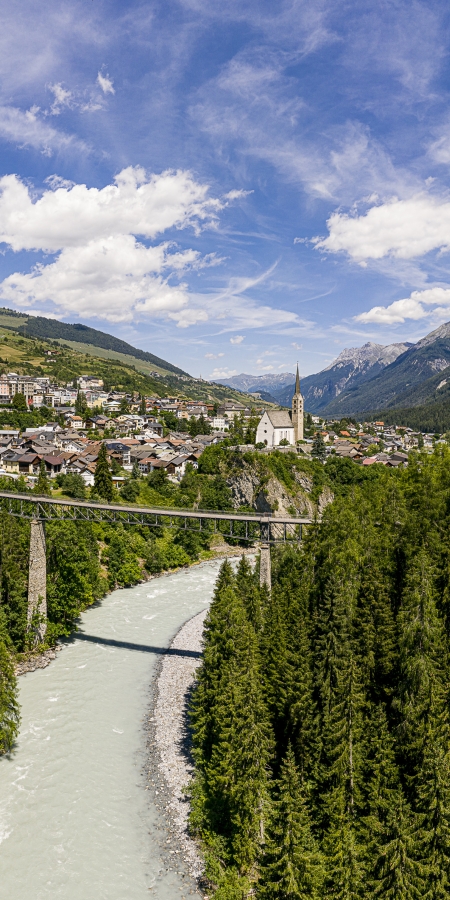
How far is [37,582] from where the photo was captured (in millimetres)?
34625

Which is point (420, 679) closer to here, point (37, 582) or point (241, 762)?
point (241, 762)

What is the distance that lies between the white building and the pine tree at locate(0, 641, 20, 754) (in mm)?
64415

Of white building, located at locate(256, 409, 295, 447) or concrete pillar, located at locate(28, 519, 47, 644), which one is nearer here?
concrete pillar, located at locate(28, 519, 47, 644)

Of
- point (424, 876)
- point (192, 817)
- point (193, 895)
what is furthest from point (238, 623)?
point (424, 876)

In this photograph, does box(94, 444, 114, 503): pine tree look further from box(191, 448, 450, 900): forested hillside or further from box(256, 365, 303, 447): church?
box(191, 448, 450, 900): forested hillside

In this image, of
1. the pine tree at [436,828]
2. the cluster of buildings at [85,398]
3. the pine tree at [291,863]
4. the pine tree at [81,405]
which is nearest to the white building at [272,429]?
the cluster of buildings at [85,398]

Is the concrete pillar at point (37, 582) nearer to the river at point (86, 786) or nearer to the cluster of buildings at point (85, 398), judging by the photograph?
the river at point (86, 786)

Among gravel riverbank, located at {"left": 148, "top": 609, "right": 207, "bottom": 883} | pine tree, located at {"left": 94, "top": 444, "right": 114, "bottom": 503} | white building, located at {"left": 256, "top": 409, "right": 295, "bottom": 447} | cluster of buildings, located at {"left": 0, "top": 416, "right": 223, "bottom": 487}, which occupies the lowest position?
gravel riverbank, located at {"left": 148, "top": 609, "right": 207, "bottom": 883}

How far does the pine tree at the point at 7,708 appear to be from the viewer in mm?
22859

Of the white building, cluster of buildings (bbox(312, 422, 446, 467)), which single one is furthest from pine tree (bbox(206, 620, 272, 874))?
the white building

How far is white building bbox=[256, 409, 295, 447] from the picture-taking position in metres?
87.2

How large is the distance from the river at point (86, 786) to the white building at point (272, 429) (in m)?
54.0

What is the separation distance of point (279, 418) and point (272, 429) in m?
3.25

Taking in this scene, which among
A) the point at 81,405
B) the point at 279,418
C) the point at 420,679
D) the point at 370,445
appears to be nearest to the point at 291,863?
the point at 420,679
